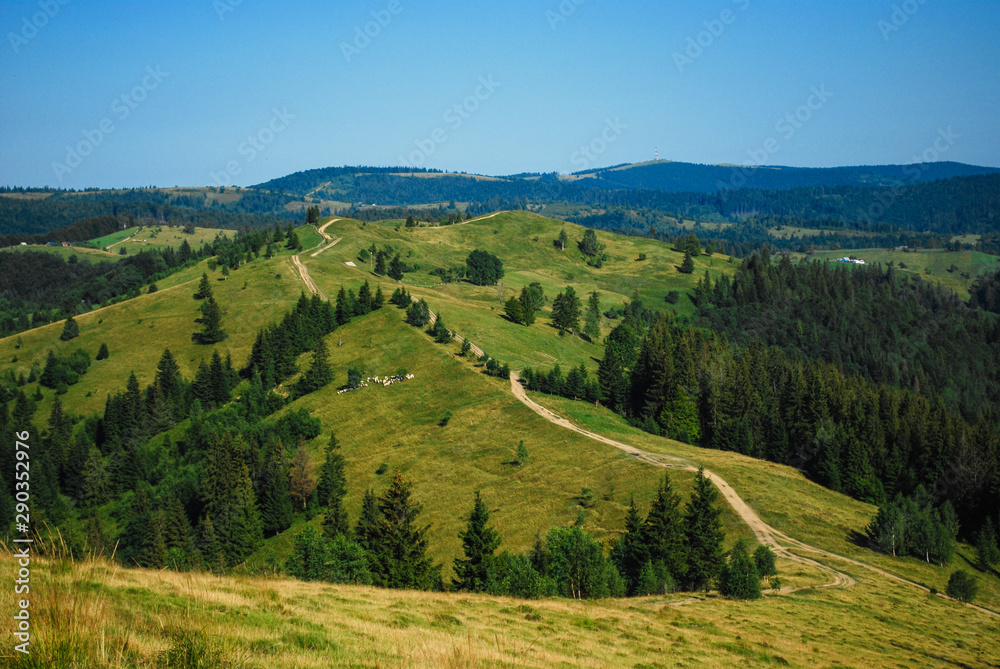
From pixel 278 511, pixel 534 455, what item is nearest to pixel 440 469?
pixel 534 455

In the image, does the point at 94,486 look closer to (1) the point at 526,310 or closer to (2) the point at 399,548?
(2) the point at 399,548

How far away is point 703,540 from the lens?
52.9 m

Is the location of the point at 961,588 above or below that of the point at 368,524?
below

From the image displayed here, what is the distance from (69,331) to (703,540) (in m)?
150

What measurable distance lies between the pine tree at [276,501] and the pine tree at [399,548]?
1436 inches

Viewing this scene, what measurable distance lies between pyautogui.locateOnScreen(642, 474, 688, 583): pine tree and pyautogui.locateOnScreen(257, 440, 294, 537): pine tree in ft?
165

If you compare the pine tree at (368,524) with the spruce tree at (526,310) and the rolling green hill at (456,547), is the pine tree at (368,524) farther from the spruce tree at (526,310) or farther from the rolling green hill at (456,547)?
the spruce tree at (526,310)

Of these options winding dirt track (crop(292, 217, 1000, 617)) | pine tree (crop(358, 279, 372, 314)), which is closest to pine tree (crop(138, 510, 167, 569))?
winding dirt track (crop(292, 217, 1000, 617))

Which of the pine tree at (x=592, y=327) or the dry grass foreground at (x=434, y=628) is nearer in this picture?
the dry grass foreground at (x=434, y=628)

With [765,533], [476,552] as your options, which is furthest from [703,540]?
[476,552]

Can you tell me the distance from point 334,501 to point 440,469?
13.8m

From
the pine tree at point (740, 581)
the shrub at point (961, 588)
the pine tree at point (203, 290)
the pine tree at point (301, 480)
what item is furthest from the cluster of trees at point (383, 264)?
the shrub at point (961, 588)

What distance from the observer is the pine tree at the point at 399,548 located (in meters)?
48.9

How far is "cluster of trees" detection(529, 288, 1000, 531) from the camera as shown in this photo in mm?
85125
